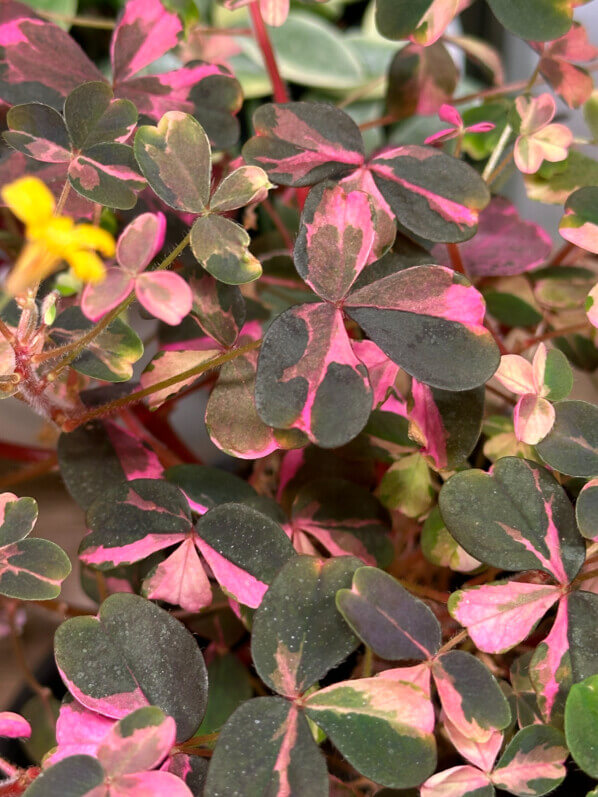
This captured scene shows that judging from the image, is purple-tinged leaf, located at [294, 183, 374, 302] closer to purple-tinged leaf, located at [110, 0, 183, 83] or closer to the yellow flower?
the yellow flower

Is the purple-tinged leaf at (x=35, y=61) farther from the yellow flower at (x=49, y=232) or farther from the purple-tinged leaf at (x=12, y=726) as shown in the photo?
the purple-tinged leaf at (x=12, y=726)

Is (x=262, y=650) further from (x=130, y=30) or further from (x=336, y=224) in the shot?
(x=130, y=30)

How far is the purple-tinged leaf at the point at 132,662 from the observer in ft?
1.51

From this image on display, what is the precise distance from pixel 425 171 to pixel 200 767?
46 cm

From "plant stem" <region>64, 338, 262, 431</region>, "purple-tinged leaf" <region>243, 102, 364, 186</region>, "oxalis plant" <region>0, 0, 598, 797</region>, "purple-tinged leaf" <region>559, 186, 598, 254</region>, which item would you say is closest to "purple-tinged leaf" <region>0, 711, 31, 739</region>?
"oxalis plant" <region>0, 0, 598, 797</region>

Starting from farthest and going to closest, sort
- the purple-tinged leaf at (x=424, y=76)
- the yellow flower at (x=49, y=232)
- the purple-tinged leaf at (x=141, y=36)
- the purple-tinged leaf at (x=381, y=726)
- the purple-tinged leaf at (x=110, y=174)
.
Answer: the purple-tinged leaf at (x=424, y=76)
the purple-tinged leaf at (x=141, y=36)
the purple-tinged leaf at (x=110, y=174)
the purple-tinged leaf at (x=381, y=726)
the yellow flower at (x=49, y=232)

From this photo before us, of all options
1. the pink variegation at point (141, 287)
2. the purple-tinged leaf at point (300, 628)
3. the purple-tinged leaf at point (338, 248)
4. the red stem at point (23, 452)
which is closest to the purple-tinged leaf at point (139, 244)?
the pink variegation at point (141, 287)

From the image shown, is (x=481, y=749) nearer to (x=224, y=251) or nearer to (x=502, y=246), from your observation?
(x=224, y=251)

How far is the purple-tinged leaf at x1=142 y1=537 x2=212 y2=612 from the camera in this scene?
54cm

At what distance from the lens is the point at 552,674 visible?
47 centimetres

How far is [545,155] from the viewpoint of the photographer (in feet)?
2.08

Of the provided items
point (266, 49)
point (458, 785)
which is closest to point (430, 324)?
point (458, 785)

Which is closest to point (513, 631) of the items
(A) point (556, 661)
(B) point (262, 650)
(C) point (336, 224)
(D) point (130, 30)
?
(A) point (556, 661)

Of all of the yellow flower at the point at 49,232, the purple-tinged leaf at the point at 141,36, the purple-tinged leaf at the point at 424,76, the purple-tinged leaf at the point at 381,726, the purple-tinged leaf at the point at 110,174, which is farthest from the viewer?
the purple-tinged leaf at the point at 424,76
